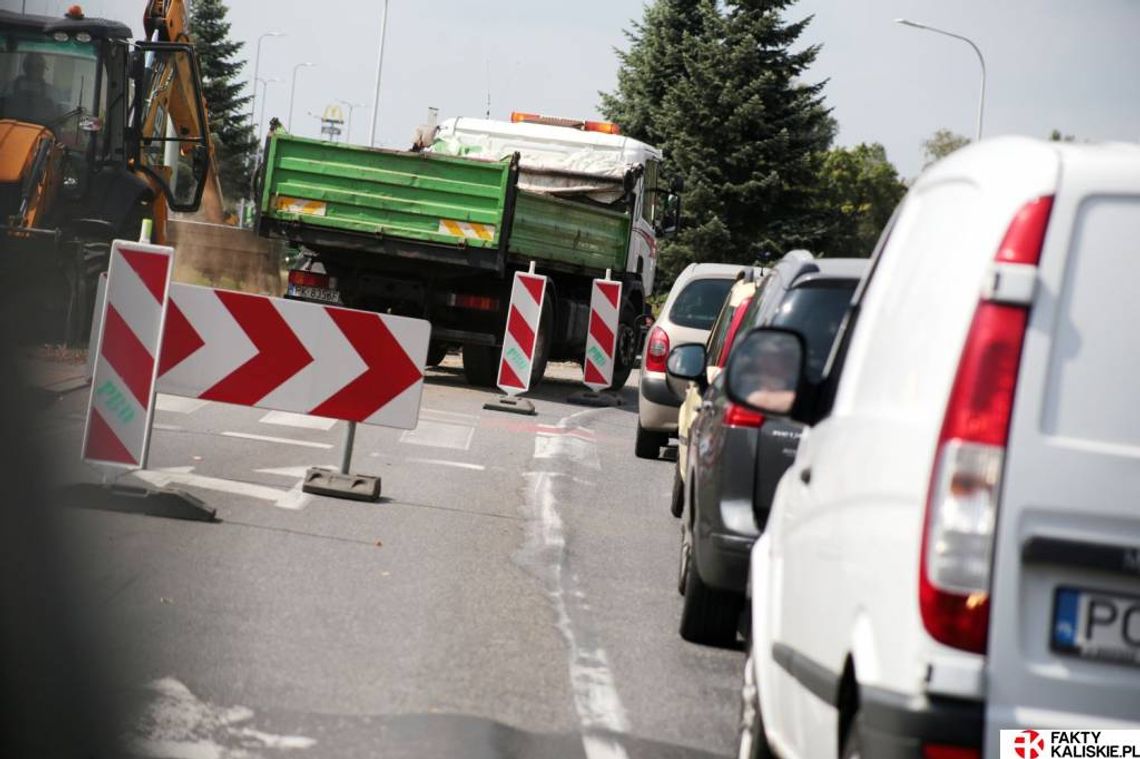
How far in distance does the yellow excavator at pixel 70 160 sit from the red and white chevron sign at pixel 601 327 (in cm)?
502

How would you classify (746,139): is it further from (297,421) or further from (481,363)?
(297,421)

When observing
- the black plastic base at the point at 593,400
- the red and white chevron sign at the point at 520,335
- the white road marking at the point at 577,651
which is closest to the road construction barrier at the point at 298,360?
the white road marking at the point at 577,651

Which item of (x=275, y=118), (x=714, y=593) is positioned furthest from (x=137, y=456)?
(x=275, y=118)

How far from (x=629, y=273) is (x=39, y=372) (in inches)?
381

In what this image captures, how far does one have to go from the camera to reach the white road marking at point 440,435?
14602 millimetres

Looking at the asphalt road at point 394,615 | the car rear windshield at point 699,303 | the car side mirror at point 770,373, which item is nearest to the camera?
the car side mirror at point 770,373

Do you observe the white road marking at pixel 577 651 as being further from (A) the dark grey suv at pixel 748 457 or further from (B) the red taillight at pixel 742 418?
(B) the red taillight at pixel 742 418

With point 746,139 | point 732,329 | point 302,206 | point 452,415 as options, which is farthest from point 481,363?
point 746,139

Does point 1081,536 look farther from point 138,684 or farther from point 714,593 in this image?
point 714,593

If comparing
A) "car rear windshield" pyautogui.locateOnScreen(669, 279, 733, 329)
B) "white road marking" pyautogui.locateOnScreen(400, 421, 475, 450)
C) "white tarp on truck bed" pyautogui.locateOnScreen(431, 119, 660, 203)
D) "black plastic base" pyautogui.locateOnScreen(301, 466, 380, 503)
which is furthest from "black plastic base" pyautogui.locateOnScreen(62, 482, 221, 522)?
"white tarp on truck bed" pyautogui.locateOnScreen(431, 119, 660, 203)

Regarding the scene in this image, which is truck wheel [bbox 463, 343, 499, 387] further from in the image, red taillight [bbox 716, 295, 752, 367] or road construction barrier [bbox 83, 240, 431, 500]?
red taillight [bbox 716, 295, 752, 367]

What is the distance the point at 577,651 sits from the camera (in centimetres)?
700

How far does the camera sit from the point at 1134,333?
3000 mm

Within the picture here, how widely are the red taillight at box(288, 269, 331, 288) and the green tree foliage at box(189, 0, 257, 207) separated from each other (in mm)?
54321
